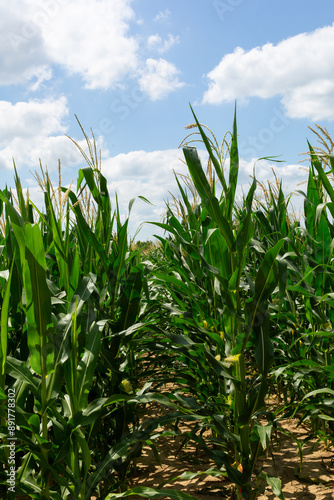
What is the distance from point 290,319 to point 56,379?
1454 millimetres

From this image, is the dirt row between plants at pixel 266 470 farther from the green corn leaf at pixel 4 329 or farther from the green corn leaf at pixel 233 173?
the green corn leaf at pixel 233 173

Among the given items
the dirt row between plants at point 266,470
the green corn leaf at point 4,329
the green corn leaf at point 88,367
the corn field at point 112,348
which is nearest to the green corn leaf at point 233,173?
the corn field at point 112,348

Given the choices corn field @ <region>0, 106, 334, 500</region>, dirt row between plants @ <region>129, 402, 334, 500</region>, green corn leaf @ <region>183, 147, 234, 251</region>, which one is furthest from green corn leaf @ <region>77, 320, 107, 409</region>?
dirt row between plants @ <region>129, 402, 334, 500</region>

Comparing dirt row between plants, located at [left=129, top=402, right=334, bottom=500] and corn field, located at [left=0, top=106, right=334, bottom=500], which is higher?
corn field, located at [left=0, top=106, right=334, bottom=500]

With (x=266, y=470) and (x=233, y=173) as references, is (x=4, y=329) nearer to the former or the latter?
(x=233, y=173)

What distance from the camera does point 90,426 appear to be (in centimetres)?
159

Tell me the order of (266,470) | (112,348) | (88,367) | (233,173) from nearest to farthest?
(88,367) < (233,173) < (112,348) < (266,470)

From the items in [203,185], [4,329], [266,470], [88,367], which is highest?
[203,185]

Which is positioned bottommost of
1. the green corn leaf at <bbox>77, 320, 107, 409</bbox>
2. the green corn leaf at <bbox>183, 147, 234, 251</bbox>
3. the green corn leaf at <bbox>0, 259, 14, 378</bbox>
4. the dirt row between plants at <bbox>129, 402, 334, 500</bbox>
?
the dirt row between plants at <bbox>129, 402, 334, 500</bbox>

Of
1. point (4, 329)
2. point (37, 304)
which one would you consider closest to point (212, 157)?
point (37, 304)

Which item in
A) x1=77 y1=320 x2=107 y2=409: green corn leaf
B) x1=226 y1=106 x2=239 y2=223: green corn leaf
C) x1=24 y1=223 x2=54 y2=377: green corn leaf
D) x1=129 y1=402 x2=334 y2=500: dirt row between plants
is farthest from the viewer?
x1=129 y1=402 x2=334 y2=500: dirt row between plants

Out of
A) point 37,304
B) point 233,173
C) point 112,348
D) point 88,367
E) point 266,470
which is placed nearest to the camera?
point 37,304

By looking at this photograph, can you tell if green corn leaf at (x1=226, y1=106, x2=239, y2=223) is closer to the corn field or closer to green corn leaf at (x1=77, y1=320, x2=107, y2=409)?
the corn field

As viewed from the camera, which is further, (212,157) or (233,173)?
(233,173)
